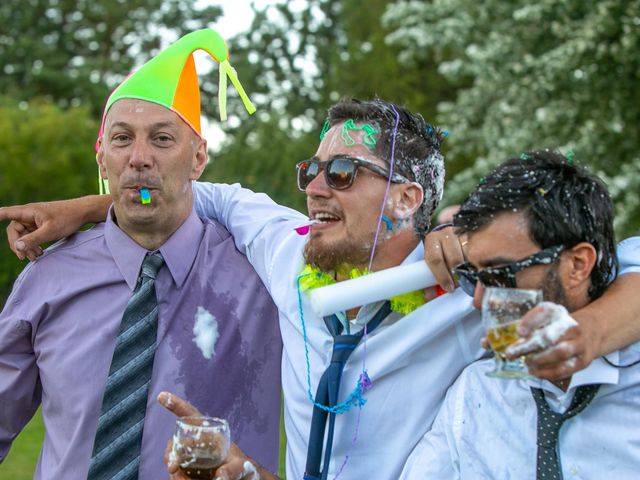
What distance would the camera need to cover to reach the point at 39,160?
16641 mm

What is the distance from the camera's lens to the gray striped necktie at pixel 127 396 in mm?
3146

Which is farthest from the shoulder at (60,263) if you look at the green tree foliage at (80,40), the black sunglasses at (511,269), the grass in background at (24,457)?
the green tree foliage at (80,40)

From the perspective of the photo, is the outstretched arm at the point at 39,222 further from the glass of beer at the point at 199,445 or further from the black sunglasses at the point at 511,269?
the black sunglasses at the point at 511,269

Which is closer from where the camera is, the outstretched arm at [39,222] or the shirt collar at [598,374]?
the shirt collar at [598,374]

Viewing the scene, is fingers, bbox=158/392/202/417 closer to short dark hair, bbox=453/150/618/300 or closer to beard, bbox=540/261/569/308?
short dark hair, bbox=453/150/618/300

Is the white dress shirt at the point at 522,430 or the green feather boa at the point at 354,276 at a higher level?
the green feather boa at the point at 354,276

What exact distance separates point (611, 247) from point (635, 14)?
772 cm

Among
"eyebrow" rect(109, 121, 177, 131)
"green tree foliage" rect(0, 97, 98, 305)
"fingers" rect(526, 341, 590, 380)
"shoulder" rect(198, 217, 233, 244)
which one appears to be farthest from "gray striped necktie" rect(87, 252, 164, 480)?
"green tree foliage" rect(0, 97, 98, 305)

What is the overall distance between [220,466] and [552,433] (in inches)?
39.1

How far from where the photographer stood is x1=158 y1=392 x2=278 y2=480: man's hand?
2599 millimetres

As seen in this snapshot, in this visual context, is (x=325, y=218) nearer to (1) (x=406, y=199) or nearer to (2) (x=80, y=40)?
(1) (x=406, y=199)

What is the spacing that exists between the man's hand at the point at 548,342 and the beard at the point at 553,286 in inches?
11.2

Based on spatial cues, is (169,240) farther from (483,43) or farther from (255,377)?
(483,43)

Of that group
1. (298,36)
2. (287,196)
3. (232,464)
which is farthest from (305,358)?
(298,36)
